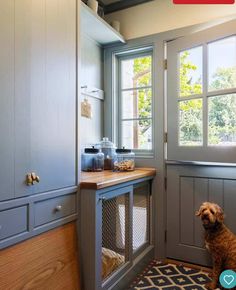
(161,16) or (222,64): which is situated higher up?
(161,16)

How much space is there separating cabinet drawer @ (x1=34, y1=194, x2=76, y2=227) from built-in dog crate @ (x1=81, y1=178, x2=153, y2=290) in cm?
8

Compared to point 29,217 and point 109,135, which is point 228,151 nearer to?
point 109,135

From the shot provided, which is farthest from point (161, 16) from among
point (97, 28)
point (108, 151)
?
point (108, 151)

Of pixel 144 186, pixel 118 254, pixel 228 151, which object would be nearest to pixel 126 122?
pixel 144 186

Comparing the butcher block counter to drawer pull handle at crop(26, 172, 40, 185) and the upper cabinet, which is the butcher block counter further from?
drawer pull handle at crop(26, 172, 40, 185)

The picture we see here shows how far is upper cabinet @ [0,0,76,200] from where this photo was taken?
1.04m

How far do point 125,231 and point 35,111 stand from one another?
1.15m

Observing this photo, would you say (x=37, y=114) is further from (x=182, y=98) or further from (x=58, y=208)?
(x=182, y=98)

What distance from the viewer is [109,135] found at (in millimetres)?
2496

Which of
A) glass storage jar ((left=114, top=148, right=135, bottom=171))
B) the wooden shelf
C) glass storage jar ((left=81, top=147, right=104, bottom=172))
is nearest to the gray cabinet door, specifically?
the wooden shelf

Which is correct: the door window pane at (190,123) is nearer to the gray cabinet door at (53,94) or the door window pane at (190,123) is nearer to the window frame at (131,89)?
the window frame at (131,89)

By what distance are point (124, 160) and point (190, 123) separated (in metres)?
0.68

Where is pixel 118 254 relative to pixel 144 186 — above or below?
below

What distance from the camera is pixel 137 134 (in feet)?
8.14
